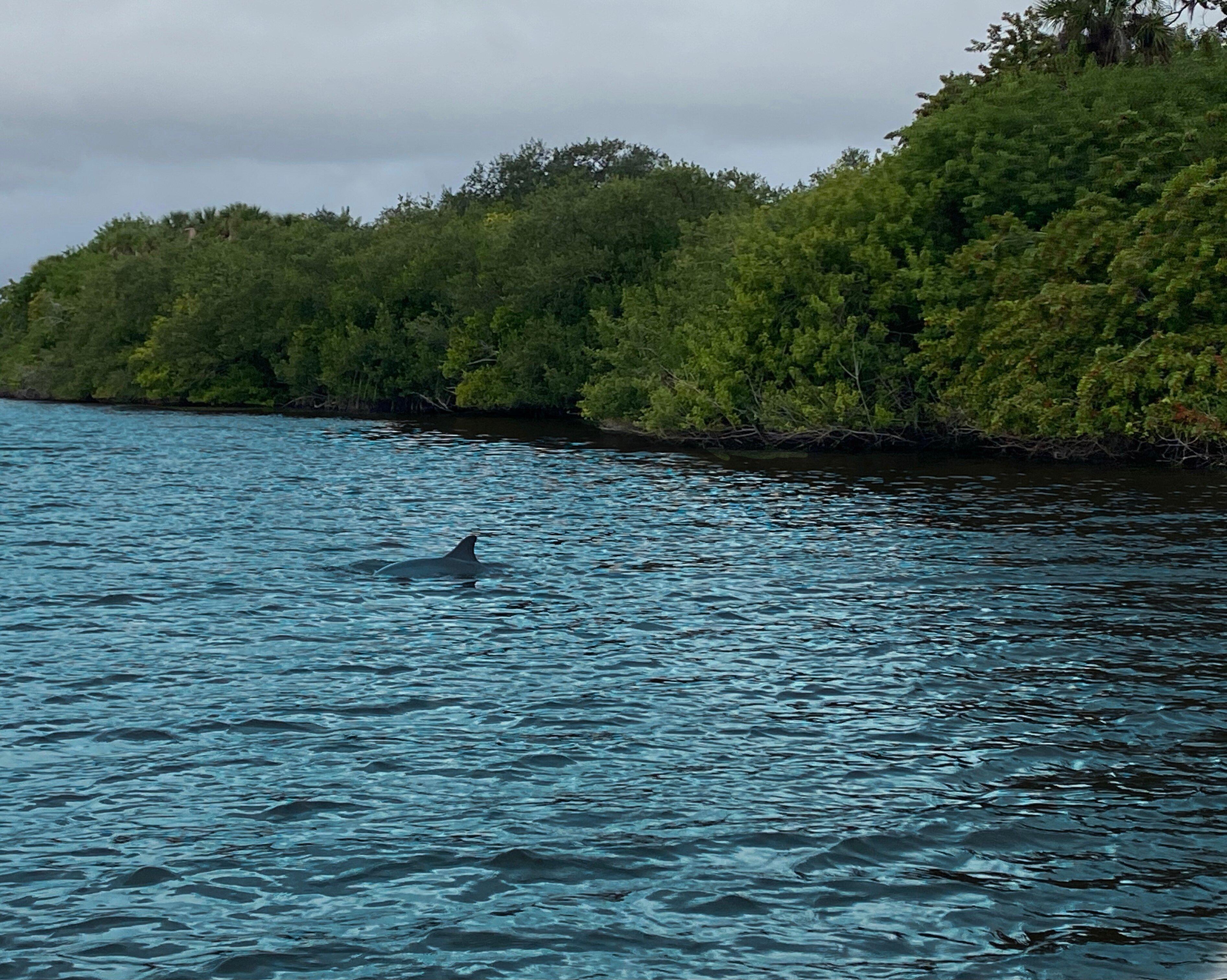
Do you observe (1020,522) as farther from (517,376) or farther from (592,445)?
(517,376)

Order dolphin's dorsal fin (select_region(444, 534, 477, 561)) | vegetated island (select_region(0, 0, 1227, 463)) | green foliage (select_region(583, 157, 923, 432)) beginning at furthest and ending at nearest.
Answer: green foliage (select_region(583, 157, 923, 432)) < vegetated island (select_region(0, 0, 1227, 463)) < dolphin's dorsal fin (select_region(444, 534, 477, 561))

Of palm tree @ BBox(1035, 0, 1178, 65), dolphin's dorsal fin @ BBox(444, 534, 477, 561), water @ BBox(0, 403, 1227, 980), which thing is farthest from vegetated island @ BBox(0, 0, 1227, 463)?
dolphin's dorsal fin @ BBox(444, 534, 477, 561)

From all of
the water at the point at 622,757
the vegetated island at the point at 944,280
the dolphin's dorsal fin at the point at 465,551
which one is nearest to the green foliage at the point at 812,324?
the vegetated island at the point at 944,280

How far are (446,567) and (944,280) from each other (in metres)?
29.6

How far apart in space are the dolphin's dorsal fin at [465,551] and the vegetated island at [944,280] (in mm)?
23475

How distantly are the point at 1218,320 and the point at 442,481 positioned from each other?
74.5 feet

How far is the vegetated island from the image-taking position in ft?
136

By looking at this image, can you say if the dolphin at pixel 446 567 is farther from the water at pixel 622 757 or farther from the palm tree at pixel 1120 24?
the palm tree at pixel 1120 24

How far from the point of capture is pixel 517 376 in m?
74.7

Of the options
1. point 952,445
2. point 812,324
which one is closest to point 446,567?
point 812,324

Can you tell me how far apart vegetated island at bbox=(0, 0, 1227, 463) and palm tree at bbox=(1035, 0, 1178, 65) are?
8 centimetres

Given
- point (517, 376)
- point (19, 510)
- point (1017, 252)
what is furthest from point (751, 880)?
point (517, 376)

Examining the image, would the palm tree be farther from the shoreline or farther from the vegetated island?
the shoreline

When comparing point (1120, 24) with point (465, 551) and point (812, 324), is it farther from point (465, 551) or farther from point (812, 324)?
point (465, 551)
